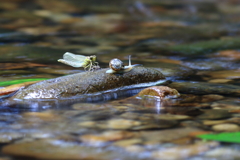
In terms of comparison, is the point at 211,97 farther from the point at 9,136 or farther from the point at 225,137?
the point at 9,136

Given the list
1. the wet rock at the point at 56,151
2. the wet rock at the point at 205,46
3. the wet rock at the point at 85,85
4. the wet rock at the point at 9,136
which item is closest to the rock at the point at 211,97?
the wet rock at the point at 85,85

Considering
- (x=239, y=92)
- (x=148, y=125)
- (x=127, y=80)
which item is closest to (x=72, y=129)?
(x=148, y=125)

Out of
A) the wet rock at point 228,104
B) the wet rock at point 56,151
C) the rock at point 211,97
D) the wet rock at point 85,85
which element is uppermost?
the wet rock at point 85,85

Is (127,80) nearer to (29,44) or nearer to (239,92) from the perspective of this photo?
(239,92)

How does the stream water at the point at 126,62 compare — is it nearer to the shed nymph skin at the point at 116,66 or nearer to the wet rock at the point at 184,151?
the wet rock at the point at 184,151

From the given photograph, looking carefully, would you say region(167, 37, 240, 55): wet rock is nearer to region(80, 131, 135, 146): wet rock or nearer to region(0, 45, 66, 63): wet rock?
region(0, 45, 66, 63): wet rock

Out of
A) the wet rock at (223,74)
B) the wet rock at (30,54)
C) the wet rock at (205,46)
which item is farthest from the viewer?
the wet rock at (205,46)

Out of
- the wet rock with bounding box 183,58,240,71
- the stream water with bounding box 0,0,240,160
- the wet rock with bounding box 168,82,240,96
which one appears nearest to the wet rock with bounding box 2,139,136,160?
the stream water with bounding box 0,0,240,160
